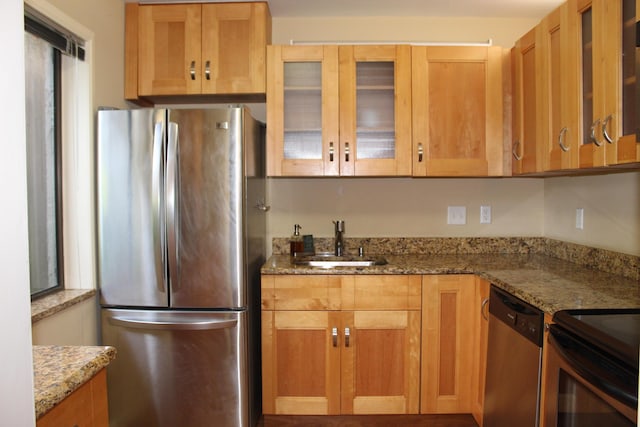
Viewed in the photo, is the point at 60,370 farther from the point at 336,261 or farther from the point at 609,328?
the point at 336,261

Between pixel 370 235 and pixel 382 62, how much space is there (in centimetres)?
105

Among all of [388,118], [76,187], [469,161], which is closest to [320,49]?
[388,118]

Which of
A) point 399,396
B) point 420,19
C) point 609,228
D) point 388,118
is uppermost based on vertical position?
point 420,19

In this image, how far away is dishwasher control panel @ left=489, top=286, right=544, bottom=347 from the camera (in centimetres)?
165

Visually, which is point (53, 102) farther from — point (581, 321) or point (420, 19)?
point (581, 321)

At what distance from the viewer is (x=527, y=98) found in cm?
234

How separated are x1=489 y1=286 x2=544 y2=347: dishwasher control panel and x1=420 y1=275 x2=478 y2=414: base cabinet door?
0.76ft

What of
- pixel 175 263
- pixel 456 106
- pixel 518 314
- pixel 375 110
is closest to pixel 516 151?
pixel 456 106

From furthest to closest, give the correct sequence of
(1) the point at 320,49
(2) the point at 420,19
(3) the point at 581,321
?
(2) the point at 420,19 < (1) the point at 320,49 < (3) the point at 581,321

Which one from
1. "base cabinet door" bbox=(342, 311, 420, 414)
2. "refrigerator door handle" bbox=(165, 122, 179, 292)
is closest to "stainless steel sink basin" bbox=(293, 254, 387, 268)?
"base cabinet door" bbox=(342, 311, 420, 414)

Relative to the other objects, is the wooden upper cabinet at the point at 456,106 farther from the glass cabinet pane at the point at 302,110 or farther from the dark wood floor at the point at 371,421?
the dark wood floor at the point at 371,421

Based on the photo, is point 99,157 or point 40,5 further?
point 99,157

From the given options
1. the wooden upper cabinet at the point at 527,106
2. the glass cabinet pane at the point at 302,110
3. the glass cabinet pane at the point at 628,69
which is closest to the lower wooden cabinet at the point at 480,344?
the wooden upper cabinet at the point at 527,106

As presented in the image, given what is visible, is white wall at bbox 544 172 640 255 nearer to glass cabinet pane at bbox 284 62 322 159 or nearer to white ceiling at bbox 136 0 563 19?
white ceiling at bbox 136 0 563 19
